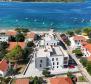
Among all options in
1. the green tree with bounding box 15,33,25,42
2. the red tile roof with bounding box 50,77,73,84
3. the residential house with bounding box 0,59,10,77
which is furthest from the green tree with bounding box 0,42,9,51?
the red tile roof with bounding box 50,77,73,84

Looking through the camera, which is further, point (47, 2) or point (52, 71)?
point (47, 2)

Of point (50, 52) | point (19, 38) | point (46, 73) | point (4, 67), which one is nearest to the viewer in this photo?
point (46, 73)

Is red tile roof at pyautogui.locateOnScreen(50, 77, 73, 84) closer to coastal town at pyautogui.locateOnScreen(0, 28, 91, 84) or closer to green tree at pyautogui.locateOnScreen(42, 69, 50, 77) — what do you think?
coastal town at pyautogui.locateOnScreen(0, 28, 91, 84)

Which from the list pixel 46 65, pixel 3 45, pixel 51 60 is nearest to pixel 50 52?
pixel 51 60

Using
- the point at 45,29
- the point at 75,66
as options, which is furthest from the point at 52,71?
the point at 45,29

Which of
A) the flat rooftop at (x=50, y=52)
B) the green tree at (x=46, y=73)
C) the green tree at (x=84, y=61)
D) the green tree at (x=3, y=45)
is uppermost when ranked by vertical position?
the flat rooftop at (x=50, y=52)

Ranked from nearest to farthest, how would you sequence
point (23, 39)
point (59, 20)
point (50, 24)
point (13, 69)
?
point (13, 69), point (23, 39), point (50, 24), point (59, 20)

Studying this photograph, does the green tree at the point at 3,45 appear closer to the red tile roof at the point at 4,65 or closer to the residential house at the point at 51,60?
the red tile roof at the point at 4,65

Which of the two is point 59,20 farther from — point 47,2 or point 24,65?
point 47,2

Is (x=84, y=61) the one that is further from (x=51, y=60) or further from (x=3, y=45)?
(x=3, y=45)

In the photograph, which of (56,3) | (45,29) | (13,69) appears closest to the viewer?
(13,69)

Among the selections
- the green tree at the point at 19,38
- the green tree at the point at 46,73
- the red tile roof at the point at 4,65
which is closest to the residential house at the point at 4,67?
the red tile roof at the point at 4,65
